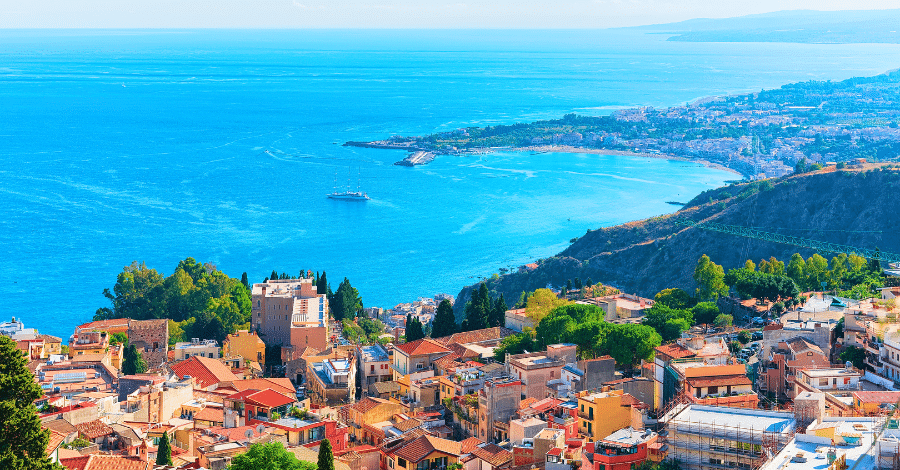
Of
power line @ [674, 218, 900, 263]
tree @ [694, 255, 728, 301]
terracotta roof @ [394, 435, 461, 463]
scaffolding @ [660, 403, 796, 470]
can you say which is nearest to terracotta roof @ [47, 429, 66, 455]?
terracotta roof @ [394, 435, 461, 463]

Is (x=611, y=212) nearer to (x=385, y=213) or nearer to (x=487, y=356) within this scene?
(x=385, y=213)

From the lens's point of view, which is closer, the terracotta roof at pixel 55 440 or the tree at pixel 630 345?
the terracotta roof at pixel 55 440

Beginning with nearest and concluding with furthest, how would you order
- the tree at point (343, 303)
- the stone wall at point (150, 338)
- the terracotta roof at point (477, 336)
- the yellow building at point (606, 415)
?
the yellow building at point (606, 415) < the terracotta roof at point (477, 336) < the stone wall at point (150, 338) < the tree at point (343, 303)

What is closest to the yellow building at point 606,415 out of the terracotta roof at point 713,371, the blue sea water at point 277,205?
the terracotta roof at point 713,371

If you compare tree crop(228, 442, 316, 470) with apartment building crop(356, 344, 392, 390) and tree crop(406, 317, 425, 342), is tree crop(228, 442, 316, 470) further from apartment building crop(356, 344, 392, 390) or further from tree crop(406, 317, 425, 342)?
tree crop(406, 317, 425, 342)

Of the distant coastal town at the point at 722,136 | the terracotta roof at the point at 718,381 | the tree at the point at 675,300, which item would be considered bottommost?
the tree at the point at 675,300

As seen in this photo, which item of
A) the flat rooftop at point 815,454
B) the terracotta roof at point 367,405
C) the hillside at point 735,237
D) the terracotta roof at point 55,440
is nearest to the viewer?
the flat rooftop at point 815,454

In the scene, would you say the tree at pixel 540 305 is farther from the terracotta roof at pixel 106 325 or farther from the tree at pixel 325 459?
the tree at pixel 325 459
